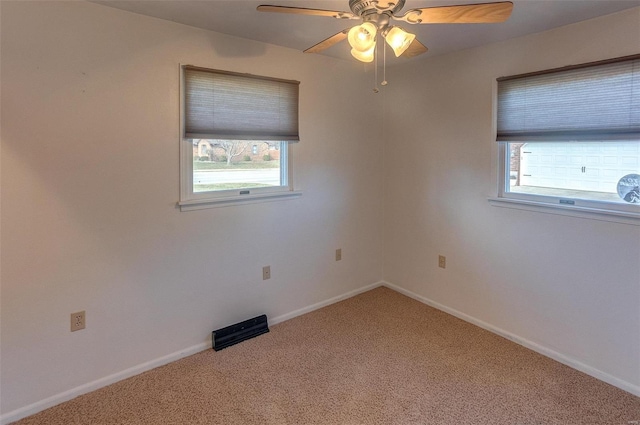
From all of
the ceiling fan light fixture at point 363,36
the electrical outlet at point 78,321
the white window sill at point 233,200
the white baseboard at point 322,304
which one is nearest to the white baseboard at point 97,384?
the white baseboard at point 322,304

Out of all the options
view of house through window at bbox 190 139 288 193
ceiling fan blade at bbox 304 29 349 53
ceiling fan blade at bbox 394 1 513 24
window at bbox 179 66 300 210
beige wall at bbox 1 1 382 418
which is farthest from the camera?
view of house through window at bbox 190 139 288 193

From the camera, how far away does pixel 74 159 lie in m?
2.12

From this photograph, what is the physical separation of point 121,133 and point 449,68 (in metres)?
2.55

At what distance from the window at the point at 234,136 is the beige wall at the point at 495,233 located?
1.20 metres

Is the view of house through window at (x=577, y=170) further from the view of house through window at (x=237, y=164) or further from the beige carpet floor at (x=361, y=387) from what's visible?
the view of house through window at (x=237, y=164)

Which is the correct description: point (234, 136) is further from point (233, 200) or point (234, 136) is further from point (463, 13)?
point (463, 13)

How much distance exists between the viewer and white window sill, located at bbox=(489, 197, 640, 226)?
2230mm

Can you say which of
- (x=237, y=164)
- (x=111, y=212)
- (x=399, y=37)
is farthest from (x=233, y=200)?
(x=399, y=37)

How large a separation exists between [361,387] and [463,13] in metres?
2.07

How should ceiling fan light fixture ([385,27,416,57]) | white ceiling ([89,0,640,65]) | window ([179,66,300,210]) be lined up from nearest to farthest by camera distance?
ceiling fan light fixture ([385,27,416,57])
white ceiling ([89,0,640,65])
window ([179,66,300,210])

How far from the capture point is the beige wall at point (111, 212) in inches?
78.0

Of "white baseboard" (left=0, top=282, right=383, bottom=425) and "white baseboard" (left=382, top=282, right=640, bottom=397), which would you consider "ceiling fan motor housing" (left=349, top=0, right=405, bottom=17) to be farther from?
"white baseboard" (left=382, top=282, right=640, bottom=397)

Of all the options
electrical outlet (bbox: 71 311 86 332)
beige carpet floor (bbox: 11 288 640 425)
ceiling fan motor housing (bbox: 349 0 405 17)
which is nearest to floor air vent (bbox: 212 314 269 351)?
beige carpet floor (bbox: 11 288 640 425)

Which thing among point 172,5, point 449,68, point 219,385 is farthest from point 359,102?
A: point 219,385
